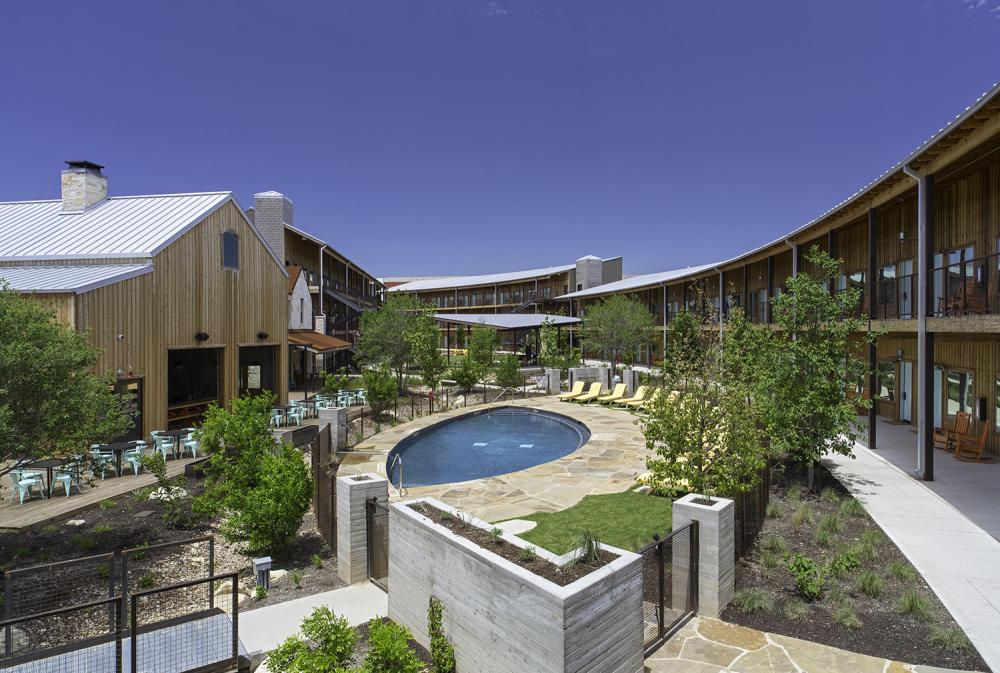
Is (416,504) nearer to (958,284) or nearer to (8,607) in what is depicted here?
(8,607)

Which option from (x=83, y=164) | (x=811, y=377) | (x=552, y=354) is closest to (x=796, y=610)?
(x=811, y=377)

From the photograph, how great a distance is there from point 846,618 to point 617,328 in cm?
2764

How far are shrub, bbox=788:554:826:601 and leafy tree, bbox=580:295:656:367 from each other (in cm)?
2587

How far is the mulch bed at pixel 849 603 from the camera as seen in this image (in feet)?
18.1

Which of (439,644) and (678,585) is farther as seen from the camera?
(678,585)

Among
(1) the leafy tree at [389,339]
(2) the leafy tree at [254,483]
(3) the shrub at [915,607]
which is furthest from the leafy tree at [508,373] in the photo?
(3) the shrub at [915,607]

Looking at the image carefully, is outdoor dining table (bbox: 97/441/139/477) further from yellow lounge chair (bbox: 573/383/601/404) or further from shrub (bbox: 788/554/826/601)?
yellow lounge chair (bbox: 573/383/601/404)

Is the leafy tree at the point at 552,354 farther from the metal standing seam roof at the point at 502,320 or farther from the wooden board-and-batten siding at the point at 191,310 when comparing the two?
the wooden board-and-batten siding at the point at 191,310

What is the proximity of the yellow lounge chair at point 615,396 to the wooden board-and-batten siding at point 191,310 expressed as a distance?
14.2m

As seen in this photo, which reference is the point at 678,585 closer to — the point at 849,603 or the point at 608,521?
the point at 849,603

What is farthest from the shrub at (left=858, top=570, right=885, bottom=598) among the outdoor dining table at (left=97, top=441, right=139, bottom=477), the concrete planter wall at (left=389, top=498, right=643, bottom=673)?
the outdoor dining table at (left=97, top=441, right=139, bottom=477)

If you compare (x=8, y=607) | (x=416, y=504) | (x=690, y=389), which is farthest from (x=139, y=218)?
(x=690, y=389)

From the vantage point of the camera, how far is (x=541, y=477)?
44.1 feet

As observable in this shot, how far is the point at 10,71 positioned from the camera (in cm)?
1773
